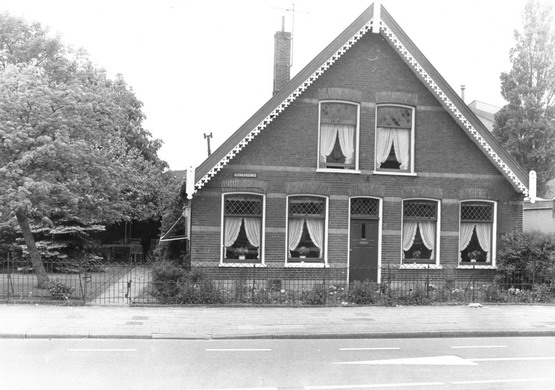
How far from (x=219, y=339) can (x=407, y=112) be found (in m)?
11.1

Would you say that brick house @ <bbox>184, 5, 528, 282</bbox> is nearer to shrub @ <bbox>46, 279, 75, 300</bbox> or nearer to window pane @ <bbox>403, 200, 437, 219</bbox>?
window pane @ <bbox>403, 200, 437, 219</bbox>

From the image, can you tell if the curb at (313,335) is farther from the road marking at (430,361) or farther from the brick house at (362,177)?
the brick house at (362,177)

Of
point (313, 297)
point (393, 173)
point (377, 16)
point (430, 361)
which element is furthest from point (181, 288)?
point (377, 16)

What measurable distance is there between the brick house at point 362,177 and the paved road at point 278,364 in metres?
6.74

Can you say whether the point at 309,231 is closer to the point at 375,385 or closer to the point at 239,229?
the point at 239,229

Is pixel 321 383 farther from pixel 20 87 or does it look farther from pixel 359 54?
pixel 359 54

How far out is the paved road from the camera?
300 inches

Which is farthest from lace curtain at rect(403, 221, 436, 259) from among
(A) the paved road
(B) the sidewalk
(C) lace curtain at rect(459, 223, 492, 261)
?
(A) the paved road

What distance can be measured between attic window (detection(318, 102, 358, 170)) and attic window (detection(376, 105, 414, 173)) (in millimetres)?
887

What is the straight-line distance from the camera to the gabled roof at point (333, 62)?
674 inches

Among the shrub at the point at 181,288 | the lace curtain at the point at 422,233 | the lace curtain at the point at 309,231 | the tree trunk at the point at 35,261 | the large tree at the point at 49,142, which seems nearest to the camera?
the large tree at the point at 49,142

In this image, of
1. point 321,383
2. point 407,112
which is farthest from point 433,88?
point 321,383

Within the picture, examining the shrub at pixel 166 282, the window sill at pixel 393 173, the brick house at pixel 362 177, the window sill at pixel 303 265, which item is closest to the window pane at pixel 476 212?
the brick house at pixel 362 177

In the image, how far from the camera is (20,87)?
14.4 m
